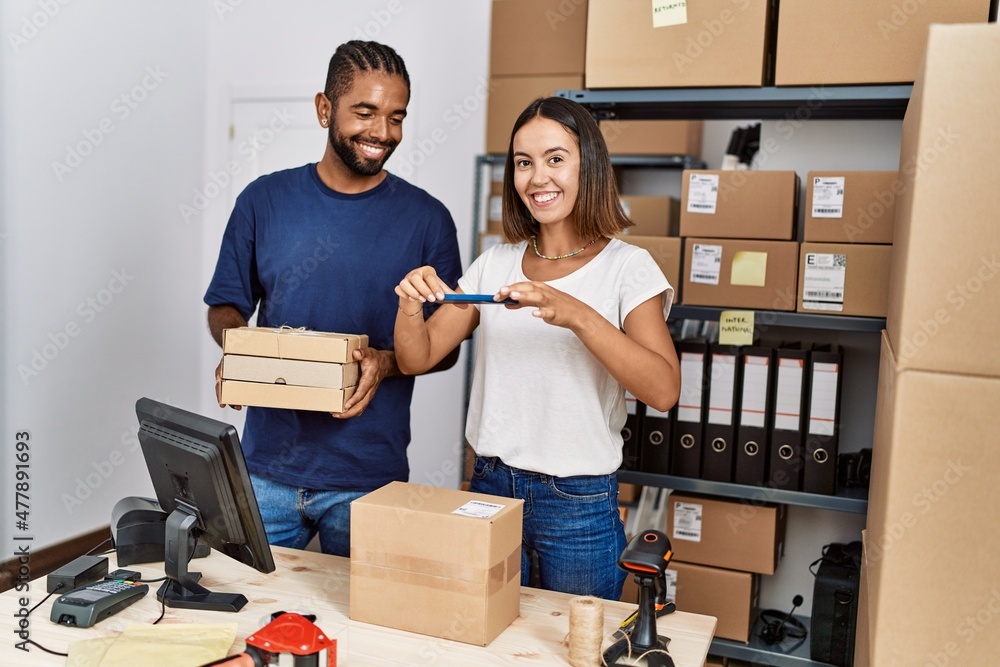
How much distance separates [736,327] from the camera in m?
2.14

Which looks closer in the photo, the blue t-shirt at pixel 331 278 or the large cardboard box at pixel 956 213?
the large cardboard box at pixel 956 213

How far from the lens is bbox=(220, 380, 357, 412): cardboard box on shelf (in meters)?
1.63

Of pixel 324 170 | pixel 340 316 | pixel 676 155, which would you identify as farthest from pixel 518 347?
pixel 676 155

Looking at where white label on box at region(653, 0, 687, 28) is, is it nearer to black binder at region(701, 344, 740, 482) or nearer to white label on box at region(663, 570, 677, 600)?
black binder at region(701, 344, 740, 482)

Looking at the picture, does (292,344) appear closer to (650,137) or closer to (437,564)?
(437,564)

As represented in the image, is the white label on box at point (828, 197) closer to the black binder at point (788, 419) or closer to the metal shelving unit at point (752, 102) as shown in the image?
the metal shelving unit at point (752, 102)

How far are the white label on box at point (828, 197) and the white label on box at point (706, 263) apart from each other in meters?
0.26

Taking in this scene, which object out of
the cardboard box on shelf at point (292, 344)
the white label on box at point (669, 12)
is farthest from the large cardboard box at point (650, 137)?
the cardboard box on shelf at point (292, 344)

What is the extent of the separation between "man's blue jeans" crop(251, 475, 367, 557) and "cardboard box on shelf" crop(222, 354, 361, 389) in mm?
262

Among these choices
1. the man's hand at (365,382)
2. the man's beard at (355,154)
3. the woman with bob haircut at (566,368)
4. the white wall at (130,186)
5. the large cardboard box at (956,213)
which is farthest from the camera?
the white wall at (130,186)

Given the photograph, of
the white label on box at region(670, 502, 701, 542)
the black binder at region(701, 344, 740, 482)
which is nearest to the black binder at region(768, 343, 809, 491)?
the black binder at region(701, 344, 740, 482)

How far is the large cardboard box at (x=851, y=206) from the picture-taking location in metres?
2.04

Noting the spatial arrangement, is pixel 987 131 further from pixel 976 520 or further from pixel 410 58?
pixel 410 58

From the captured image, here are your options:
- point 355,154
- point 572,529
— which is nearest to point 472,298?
point 572,529
